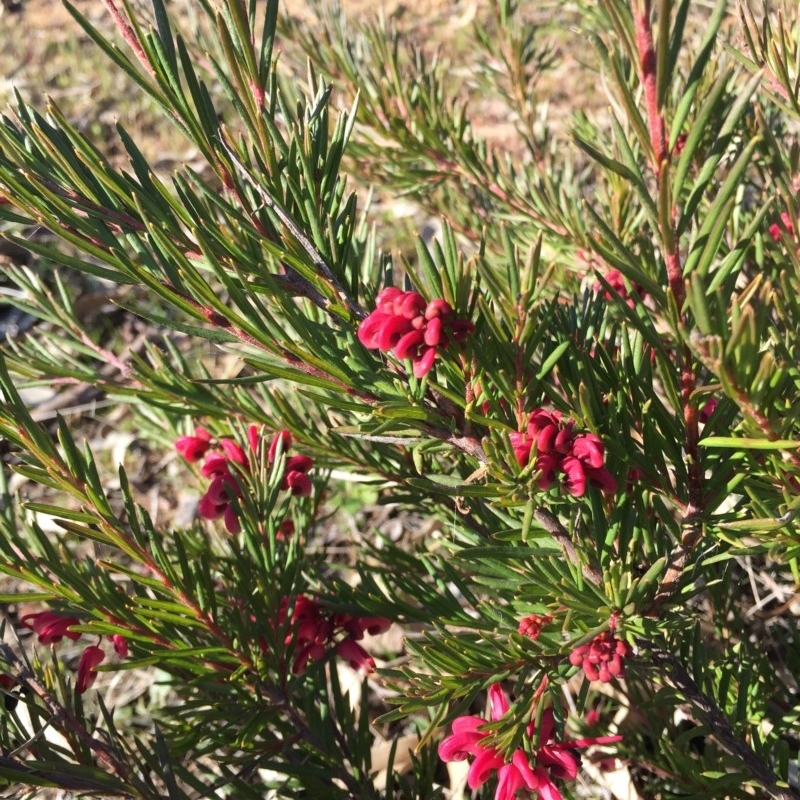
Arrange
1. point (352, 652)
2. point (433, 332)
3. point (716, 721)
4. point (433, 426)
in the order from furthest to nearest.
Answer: point (352, 652), point (716, 721), point (433, 426), point (433, 332)

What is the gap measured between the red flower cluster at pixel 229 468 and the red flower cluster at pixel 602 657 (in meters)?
0.35

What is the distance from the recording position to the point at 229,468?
0.86 m

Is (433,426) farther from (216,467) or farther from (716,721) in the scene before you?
(716,721)

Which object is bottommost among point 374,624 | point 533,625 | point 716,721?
point 716,721

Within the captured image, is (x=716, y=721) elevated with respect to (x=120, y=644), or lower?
lower

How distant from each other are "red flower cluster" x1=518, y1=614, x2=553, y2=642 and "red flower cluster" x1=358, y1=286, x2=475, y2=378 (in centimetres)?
27

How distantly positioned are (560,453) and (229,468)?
0.43m

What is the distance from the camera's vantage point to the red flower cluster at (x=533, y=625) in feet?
2.17

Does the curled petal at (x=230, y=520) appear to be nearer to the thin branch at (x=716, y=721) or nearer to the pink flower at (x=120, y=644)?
the pink flower at (x=120, y=644)

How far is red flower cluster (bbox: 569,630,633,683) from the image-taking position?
23.7 inches

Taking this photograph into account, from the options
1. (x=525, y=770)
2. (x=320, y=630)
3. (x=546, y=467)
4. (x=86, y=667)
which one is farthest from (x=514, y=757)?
(x=86, y=667)

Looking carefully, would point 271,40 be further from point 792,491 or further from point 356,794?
point 356,794

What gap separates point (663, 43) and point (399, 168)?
2.74ft

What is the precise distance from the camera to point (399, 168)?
3.88ft
